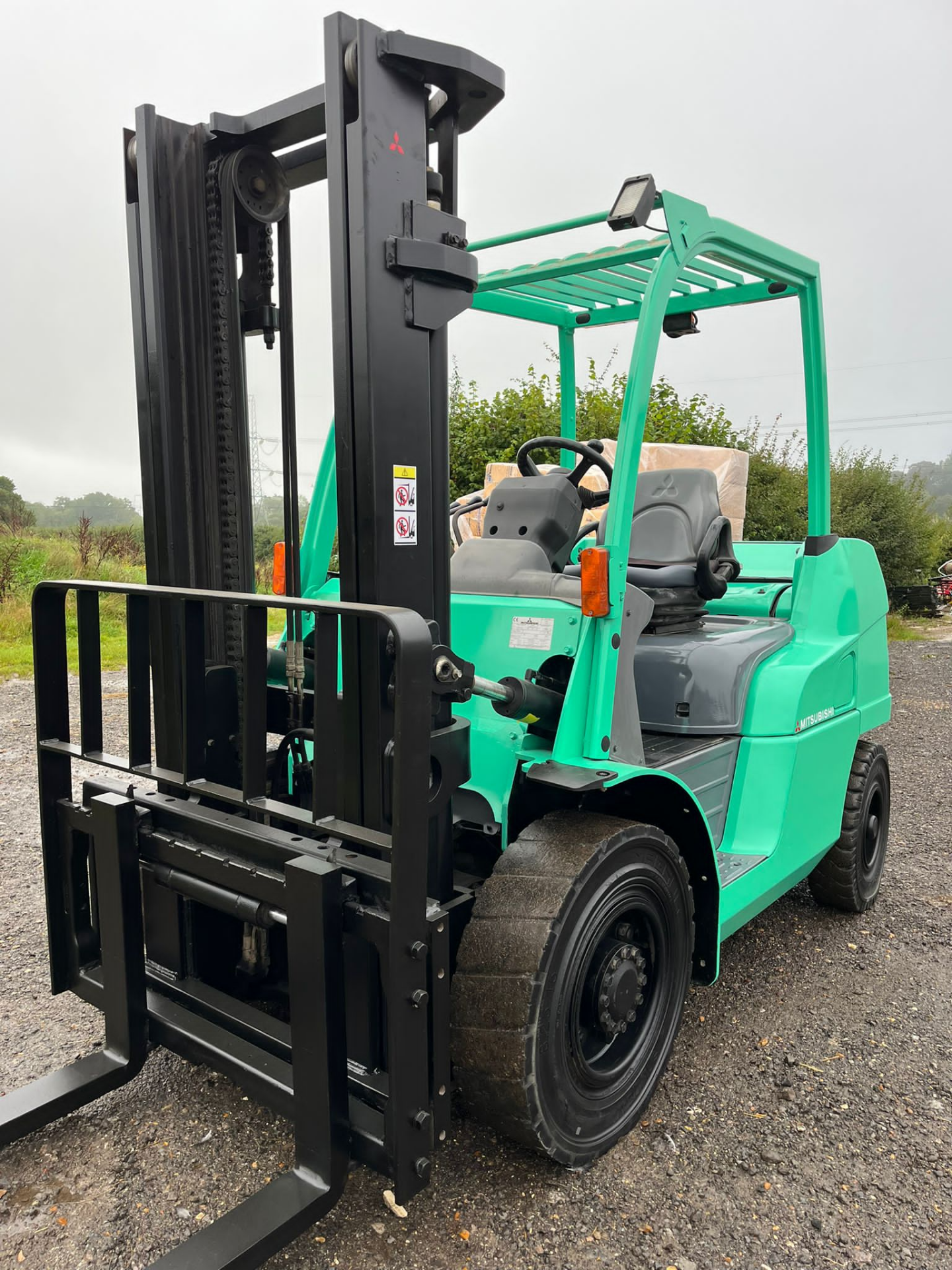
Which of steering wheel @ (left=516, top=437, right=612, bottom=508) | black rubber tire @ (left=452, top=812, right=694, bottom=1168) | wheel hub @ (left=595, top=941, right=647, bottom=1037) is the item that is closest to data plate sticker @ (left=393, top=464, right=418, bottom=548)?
black rubber tire @ (left=452, top=812, right=694, bottom=1168)

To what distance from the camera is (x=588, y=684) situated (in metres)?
2.65

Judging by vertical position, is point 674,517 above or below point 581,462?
below

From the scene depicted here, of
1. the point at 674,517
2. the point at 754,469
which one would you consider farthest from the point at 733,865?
the point at 754,469

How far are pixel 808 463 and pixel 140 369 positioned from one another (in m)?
2.72

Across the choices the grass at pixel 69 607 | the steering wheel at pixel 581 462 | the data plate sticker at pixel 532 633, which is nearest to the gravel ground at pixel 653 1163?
the data plate sticker at pixel 532 633

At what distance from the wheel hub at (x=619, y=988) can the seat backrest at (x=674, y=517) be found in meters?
1.61

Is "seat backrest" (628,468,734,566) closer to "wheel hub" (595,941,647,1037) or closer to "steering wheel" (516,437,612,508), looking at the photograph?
"steering wheel" (516,437,612,508)

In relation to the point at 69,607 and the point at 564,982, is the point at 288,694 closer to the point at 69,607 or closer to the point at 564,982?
the point at 564,982

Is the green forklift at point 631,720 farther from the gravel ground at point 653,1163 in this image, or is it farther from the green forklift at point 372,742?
the gravel ground at point 653,1163

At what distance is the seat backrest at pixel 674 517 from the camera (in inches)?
147

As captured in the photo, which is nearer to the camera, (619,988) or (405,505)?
(405,505)

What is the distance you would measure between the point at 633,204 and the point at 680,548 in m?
1.50

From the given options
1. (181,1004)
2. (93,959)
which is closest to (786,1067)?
(181,1004)

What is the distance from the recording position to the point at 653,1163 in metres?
2.60
